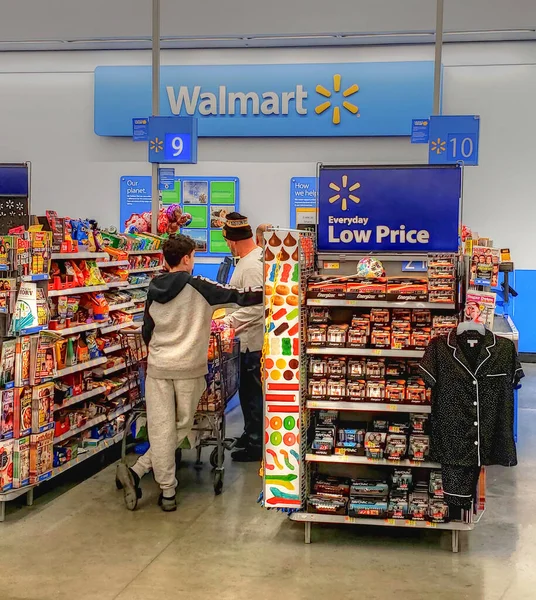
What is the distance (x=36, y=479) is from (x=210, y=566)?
1.49m

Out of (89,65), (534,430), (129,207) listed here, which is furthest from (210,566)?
(89,65)

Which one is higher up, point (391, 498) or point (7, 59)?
point (7, 59)

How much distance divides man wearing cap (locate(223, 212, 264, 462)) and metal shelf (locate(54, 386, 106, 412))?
115 cm

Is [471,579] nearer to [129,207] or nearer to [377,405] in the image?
[377,405]

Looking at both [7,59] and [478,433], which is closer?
[478,433]

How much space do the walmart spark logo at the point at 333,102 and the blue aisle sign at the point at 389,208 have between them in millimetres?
7313

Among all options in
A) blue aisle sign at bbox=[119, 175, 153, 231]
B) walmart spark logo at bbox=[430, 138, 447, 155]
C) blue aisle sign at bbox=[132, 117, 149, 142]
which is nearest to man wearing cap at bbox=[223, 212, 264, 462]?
blue aisle sign at bbox=[132, 117, 149, 142]

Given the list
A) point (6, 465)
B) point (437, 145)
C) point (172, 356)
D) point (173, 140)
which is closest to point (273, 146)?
point (437, 145)

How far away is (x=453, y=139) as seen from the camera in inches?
400

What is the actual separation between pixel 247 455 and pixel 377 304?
8.44 ft

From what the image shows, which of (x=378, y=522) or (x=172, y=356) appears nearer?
(x=378, y=522)

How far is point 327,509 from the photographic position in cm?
505

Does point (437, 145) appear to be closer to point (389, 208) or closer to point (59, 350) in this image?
point (389, 208)

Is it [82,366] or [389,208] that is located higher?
[389,208]
